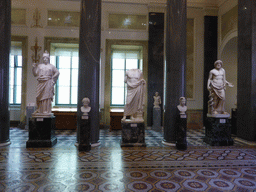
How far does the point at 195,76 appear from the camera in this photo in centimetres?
943

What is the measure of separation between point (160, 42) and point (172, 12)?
3.57 m

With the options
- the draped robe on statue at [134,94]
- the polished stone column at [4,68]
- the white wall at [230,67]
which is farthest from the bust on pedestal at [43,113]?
the white wall at [230,67]

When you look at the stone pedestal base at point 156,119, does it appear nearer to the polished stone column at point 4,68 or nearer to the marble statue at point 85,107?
the marble statue at point 85,107

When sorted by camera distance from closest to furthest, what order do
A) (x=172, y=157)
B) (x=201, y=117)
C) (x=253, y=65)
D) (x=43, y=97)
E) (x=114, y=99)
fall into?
(x=172, y=157), (x=43, y=97), (x=253, y=65), (x=201, y=117), (x=114, y=99)

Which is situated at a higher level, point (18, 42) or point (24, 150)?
point (18, 42)

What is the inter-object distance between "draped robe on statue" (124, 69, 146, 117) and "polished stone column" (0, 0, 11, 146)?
3.47 m

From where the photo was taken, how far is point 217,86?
5.86 m

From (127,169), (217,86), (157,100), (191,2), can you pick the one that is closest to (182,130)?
(217,86)

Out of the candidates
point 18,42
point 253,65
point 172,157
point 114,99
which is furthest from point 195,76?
point 18,42

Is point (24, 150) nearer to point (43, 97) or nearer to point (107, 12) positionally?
point (43, 97)

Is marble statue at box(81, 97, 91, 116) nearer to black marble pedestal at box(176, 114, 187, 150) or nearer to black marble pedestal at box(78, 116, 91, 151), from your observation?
black marble pedestal at box(78, 116, 91, 151)

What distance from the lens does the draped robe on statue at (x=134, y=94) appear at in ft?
18.1

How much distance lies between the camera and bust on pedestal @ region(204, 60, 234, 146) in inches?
227

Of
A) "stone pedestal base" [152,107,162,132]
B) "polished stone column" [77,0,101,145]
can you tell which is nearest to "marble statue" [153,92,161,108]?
"stone pedestal base" [152,107,162,132]
